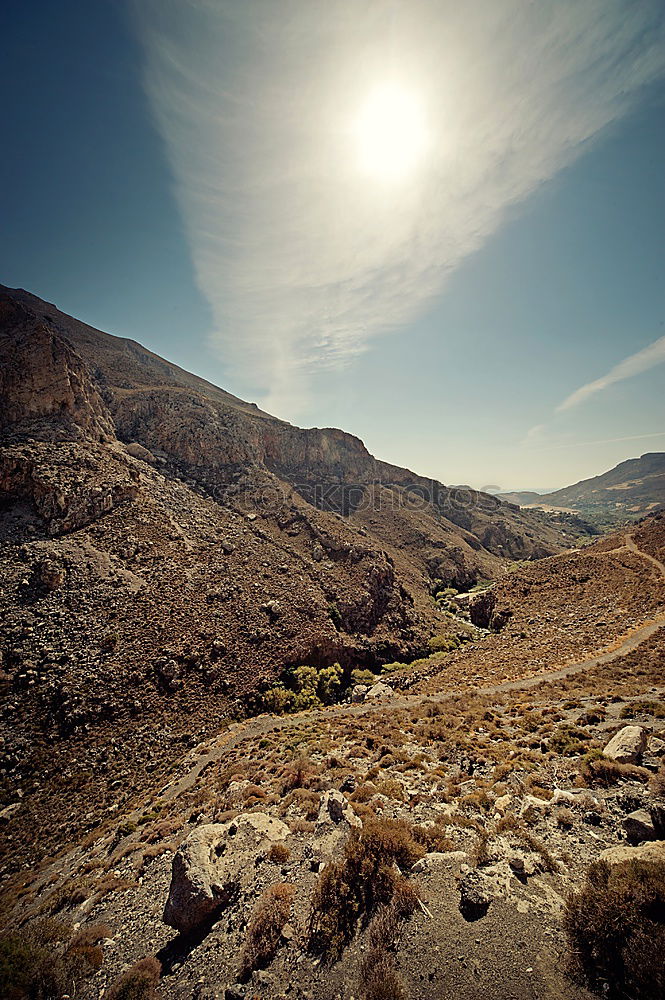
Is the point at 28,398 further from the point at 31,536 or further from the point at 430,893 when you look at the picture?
the point at 430,893

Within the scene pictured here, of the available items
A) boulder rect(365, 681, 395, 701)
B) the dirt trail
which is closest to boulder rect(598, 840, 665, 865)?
the dirt trail

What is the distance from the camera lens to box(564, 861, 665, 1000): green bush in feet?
13.9

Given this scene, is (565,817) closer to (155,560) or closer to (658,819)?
(658,819)

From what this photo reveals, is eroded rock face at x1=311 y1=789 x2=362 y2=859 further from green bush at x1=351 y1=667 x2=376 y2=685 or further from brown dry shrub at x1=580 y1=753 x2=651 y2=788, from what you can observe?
green bush at x1=351 y1=667 x2=376 y2=685

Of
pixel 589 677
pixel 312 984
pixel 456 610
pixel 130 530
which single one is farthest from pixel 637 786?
pixel 456 610

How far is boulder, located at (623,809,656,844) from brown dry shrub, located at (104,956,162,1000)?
9.44 meters

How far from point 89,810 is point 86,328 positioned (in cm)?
7788

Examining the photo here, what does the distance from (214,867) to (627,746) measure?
1143 cm

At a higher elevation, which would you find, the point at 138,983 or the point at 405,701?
the point at 138,983

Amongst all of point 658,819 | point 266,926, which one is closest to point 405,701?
point 658,819

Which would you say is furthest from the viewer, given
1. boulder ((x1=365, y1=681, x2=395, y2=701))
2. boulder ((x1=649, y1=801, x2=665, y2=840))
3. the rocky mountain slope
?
boulder ((x1=365, y1=681, x2=395, y2=701))

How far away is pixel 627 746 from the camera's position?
9805mm

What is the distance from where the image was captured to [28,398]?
2775 cm

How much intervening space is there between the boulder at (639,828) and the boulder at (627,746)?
2.69 m
